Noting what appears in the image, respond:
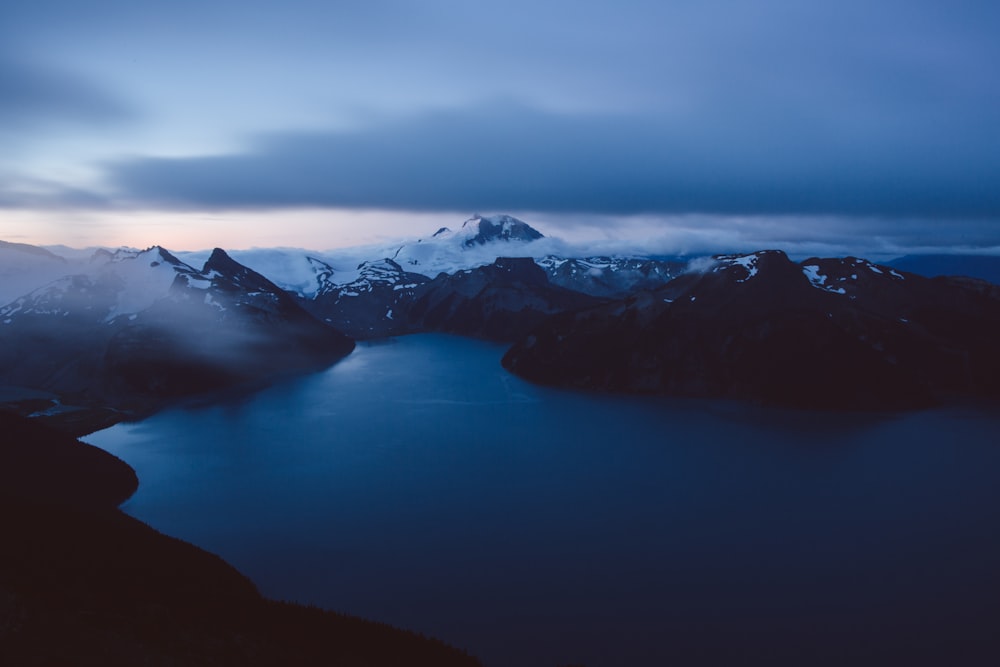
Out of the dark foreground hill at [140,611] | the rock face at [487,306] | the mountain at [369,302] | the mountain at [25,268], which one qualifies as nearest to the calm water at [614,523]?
the dark foreground hill at [140,611]

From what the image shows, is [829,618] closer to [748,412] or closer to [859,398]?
[748,412]

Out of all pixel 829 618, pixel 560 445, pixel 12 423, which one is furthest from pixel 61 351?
pixel 829 618

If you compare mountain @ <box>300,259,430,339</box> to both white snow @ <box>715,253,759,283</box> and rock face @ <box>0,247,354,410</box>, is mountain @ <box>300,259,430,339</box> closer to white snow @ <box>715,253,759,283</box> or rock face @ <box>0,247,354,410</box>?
rock face @ <box>0,247,354,410</box>

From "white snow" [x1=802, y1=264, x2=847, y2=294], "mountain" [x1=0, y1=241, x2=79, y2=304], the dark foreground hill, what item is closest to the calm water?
the dark foreground hill

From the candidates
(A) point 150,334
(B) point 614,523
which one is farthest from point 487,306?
(B) point 614,523

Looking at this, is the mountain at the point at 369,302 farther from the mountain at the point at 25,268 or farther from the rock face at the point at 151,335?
the mountain at the point at 25,268

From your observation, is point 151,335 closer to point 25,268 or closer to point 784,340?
point 25,268
